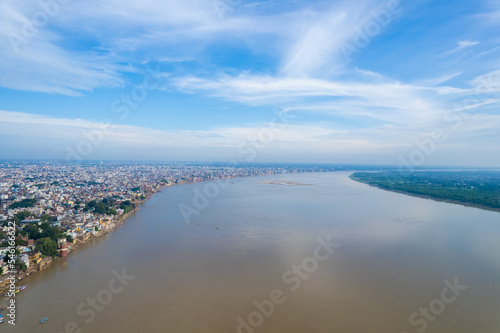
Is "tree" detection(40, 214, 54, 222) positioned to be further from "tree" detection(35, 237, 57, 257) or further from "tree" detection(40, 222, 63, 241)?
"tree" detection(35, 237, 57, 257)

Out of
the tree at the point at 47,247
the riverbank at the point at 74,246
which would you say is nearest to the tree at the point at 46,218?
the riverbank at the point at 74,246

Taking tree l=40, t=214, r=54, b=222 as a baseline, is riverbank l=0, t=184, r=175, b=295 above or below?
below

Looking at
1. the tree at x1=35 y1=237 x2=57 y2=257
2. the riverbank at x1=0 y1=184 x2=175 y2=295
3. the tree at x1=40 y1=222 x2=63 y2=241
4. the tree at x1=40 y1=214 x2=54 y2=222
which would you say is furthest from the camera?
the tree at x1=40 y1=214 x2=54 y2=222

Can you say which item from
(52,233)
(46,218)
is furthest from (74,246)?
(46,218)

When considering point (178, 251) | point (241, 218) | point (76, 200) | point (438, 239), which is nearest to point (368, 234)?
point (438, 239)

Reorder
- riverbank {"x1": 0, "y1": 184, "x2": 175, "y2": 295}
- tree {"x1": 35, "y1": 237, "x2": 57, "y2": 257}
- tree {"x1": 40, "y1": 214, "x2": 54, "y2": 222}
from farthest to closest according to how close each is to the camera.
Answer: tree {"x1": 40, "y1": 214, "x2": 54, "y2": 222}, tree {"x1": 35, "y1": 237, "x2": 57, "y2": 257}, riverbank {"x1": 0, "y1": 184, "x2": 175, "y2": 295}

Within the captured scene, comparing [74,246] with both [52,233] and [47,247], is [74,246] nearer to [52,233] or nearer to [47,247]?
[52,233]

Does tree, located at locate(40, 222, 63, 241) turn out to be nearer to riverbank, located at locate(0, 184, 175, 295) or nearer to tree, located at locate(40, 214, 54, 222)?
riverbank, located at locate(0, 184, 175, 295)

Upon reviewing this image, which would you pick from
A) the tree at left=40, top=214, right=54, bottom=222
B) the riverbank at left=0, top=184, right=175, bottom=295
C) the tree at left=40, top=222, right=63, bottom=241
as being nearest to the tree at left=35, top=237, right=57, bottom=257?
the riverbank at left=0, top=184, right=175, bottom=295

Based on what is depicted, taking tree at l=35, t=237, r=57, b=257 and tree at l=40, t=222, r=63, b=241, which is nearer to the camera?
tree at l=35, t=237, r=57, b=257
